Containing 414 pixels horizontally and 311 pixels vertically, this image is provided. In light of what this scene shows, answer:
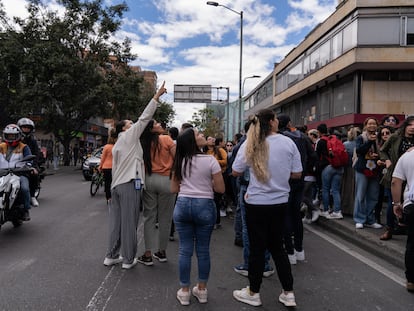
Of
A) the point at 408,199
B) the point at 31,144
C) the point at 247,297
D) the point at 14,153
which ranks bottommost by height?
the point at 247,297

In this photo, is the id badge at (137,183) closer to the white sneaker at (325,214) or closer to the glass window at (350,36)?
the white sneaker at (325,214)

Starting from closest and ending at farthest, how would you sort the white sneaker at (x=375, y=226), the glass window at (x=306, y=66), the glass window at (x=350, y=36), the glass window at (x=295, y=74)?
the white sneaker at (x=375, y=226), the glass window at (x=350, y=36), the glass window at (x=306, y=66), the glass window at (x=295, y=74)

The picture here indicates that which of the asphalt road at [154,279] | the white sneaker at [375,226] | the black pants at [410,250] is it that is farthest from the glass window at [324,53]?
the black pants at [410,250]

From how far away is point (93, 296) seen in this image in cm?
380

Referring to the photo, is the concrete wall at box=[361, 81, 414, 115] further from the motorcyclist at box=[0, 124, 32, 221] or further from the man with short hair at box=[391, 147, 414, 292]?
A: the motorcyclist at box=[0, 124, 32, 221]

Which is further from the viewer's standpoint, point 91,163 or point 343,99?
point 343,99

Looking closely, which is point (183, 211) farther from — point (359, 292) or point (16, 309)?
point (359, 292)

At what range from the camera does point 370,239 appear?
5883 mm

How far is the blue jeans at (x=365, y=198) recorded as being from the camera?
6.63 metres

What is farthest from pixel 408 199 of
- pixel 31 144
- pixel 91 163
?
pixel 91 163

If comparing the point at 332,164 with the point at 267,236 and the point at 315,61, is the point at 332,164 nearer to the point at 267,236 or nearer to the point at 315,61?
the point at 267,236

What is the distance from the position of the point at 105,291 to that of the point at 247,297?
1463mm

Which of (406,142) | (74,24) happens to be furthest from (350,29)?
(406,142)

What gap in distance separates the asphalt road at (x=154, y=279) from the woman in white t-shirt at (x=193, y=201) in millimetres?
326
